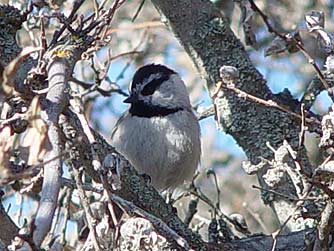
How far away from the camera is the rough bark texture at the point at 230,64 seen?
281cm

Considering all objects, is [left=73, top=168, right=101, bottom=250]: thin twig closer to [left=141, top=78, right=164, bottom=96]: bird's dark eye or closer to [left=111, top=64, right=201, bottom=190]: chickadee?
[left=111, top=64, right=201, bottom=190]: chickadee

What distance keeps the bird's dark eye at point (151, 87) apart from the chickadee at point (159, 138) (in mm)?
22

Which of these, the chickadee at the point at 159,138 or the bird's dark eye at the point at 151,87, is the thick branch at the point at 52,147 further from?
the bird's dark eye at the point at 151,87

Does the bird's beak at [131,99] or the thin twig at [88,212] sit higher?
the bird's beak at [131,99]

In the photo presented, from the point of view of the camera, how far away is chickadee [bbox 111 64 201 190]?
3.47 m

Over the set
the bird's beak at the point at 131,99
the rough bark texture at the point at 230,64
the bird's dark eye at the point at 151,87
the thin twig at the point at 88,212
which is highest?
Result: the bird's dark eye at the point at 151,87

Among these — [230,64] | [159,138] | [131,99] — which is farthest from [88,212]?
[131,99]

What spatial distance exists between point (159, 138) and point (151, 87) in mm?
388

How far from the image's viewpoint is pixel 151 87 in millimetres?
3826

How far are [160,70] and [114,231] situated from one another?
7.90 feet

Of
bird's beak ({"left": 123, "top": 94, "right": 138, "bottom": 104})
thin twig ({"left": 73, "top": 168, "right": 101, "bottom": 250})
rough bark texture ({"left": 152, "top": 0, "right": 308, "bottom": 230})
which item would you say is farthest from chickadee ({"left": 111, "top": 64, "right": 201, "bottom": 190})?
thin twig ({"left": 73, "top": 168, "right": 101, "bottom": 250})

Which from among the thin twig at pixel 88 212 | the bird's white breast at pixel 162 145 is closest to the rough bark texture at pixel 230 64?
the bird's white breast at pixel 162 145

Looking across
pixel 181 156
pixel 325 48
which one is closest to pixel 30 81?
pixel 325 48

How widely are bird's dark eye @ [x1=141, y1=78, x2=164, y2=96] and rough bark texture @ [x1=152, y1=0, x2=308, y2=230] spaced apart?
82cm
